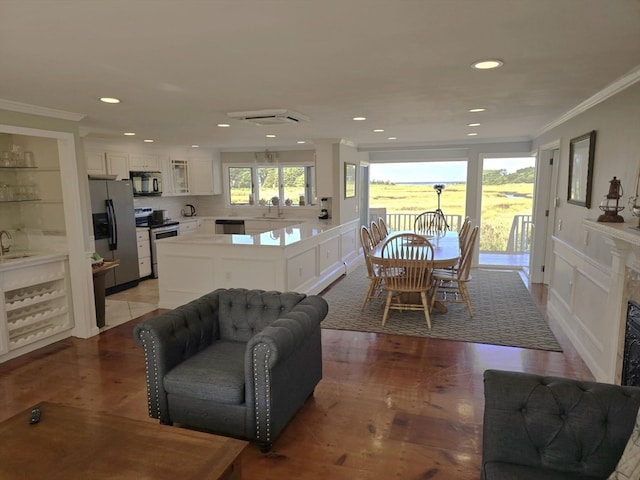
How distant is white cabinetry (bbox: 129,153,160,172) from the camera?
263 inches

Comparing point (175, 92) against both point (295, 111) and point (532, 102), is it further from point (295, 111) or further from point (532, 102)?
point (532, 102)

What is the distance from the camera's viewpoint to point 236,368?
8.11 feet

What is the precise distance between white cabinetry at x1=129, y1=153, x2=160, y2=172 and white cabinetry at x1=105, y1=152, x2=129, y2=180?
0.13m

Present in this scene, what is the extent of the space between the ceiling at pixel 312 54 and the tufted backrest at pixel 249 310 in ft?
4.96

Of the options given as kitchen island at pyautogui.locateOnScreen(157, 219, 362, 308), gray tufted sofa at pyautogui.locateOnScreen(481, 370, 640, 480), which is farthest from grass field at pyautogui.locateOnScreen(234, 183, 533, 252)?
gray tufted sofa at pyautogui.locateOnScreen(481, 370, 640, 480)

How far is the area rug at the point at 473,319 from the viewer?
406cm

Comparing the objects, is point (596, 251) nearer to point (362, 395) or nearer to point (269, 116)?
point (362, 395)

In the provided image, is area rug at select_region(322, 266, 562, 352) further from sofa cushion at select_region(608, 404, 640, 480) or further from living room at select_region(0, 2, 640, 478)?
sofa cushion at select_region(608, 404, 640, 480)

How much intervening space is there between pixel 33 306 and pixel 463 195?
710 centimetres

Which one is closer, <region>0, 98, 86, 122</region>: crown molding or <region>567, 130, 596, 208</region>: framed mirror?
<region>0, 98, 86, 122</region>: crown molding

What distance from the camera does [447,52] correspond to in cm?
215

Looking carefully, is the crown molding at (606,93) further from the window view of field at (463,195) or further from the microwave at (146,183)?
the microwave at (146,183)

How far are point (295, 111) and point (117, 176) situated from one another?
386 cm

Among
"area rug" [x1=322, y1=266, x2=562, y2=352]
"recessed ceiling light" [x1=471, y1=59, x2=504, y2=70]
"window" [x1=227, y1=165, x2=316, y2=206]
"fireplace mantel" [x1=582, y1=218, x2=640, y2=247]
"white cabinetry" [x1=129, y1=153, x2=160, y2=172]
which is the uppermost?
"recessed ceiling light" [x1=471, y1=59, x2=504, y2=70]
